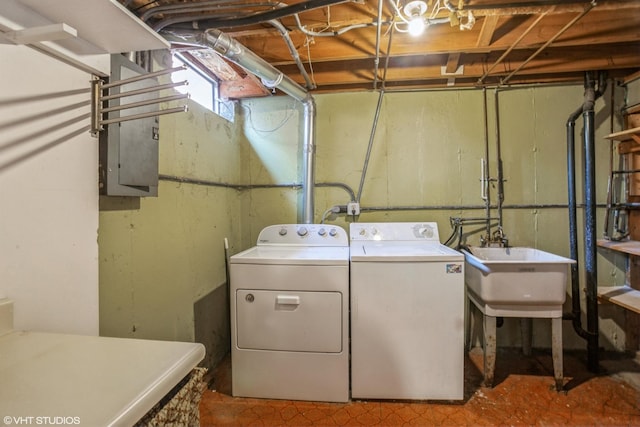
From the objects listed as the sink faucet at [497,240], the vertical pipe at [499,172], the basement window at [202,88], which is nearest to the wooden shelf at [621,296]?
the sink faucet at [497,240]

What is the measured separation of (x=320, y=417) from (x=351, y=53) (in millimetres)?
2171

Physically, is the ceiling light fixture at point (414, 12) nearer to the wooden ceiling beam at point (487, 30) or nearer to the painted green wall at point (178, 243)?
the wooden ceiling beam at point (487, 30)

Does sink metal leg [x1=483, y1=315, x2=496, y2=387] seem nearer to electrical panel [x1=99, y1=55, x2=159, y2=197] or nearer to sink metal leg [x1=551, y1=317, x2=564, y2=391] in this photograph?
sink metal leg [x1=551, y1=317, x2=564, y2=391]

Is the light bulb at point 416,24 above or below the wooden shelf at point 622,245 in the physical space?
above

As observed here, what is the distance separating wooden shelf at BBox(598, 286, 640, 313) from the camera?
5.73 feet

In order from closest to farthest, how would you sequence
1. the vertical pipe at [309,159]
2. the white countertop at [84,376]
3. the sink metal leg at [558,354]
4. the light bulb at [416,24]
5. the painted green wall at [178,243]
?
1. the white countertop at [84,376]
2. the painted green wall at [178,243]
3. the light bulb at [416,24]
4. the sink metal leg at [558,354]
5. the vertical pipe at [309,159]

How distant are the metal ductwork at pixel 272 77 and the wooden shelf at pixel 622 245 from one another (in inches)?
81.7

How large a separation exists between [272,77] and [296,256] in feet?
3.75

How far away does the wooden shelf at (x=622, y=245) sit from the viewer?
1.77 meters

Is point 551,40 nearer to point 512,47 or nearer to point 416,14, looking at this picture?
point 512,47

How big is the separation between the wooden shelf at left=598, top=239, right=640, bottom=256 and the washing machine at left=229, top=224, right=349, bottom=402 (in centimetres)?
180

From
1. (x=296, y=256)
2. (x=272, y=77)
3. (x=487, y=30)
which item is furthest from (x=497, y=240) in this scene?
(x=272, y=77)

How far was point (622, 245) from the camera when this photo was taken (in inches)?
74.9

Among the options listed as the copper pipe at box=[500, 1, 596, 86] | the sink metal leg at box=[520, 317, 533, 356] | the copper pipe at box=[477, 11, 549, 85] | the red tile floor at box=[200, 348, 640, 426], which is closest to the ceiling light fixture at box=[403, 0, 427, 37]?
the copper pipe at box=[477, 11, 549, 85]
